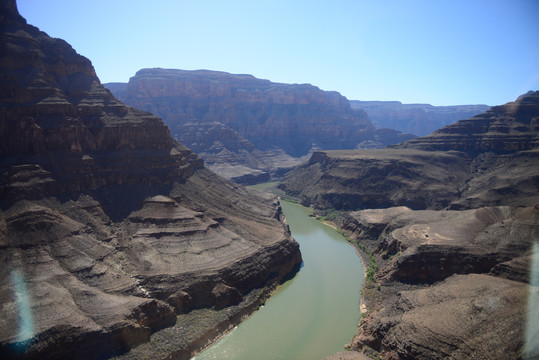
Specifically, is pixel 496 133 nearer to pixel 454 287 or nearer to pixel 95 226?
pixel 454 287

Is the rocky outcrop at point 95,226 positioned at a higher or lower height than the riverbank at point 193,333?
higher

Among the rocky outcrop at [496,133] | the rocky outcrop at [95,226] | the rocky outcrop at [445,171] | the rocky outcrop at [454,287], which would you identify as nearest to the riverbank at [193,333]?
the rocky outcrop at [95,226]

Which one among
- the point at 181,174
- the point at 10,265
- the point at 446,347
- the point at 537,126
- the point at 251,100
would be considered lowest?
the point at 446,347

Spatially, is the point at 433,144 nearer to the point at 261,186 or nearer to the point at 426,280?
the point at 261,186

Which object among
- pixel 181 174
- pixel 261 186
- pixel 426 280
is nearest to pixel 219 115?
pixel 261 186

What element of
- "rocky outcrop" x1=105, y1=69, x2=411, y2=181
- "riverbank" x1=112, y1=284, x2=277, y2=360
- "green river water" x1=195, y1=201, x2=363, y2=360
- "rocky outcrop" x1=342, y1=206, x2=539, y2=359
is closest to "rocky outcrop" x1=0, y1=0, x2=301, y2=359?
"riverbank" x1=112, y1=284, x2=277, y2=360

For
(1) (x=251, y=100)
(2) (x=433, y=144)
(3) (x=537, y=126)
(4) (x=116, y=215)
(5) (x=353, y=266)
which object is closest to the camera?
(4) (x=116, y=215)

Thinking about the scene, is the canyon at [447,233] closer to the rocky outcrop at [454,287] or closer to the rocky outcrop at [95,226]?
the rocky outcrop at [454,287]
